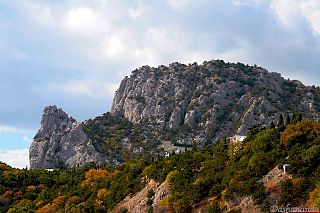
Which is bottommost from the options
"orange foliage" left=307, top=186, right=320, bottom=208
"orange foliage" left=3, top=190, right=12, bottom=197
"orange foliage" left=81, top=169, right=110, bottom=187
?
"orange foliage" left=307, top=186, right=320, bottom=208

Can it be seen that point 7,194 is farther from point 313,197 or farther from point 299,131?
point 313,197

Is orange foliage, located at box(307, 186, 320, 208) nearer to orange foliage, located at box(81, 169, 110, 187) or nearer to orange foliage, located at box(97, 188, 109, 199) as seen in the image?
orange foliage, located at box(97, 188, 109, 199)

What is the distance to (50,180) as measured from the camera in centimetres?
13138

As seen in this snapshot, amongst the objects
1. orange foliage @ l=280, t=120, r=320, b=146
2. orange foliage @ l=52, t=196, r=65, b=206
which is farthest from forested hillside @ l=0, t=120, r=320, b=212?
orange foliage @ l=52, t=196, r=65, b=206

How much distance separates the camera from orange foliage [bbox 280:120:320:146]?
3214 inches

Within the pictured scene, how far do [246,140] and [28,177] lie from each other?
66.2m

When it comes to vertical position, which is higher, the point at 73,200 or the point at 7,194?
the point at 7,194

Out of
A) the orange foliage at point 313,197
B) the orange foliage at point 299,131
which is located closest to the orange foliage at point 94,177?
the orange foliage at point 299,131

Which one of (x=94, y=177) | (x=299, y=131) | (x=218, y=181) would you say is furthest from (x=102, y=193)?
(x=299, y=131)

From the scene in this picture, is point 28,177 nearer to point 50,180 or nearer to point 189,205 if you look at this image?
point 50,180

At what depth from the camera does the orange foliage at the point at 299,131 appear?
268ft

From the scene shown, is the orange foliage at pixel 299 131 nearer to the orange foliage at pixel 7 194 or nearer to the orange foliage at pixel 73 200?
the orange foliage at pixel 73 200

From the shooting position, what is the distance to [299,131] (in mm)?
82062

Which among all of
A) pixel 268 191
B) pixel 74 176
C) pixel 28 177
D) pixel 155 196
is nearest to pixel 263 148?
pixel 268 191
